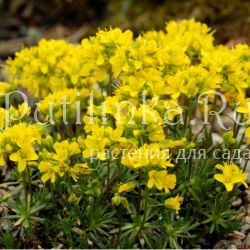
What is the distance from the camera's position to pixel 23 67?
397 cm

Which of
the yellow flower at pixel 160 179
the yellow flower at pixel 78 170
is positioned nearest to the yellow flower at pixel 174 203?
the yellow flower at pixel 160 179

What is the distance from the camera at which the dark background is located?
235 inches

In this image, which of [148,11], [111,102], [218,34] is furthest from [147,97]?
[148,11]

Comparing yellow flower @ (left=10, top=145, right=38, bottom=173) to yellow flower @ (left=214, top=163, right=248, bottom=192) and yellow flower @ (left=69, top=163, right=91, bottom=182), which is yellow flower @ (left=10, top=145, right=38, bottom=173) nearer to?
yellow flower @ (left=69, top=163, right=91, bottom=182)

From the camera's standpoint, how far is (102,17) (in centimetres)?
719

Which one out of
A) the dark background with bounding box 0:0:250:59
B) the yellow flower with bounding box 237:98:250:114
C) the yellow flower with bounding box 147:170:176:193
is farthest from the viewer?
the dark background with bounding box 0:0:250:59

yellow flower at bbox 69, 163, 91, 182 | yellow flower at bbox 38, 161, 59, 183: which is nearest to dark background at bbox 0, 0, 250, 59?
yellow flower at bbox 69, 163, 91, 182

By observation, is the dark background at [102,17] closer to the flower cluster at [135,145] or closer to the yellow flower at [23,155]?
the flower cluster at [135,145]

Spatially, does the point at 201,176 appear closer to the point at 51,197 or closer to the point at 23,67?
the point at 51,197

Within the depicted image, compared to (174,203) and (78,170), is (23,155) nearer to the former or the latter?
(78,170)

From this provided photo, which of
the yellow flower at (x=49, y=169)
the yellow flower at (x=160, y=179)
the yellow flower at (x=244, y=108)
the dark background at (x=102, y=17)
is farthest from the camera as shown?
the dark background at (x=102, y=17)

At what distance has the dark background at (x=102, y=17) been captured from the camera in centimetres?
597

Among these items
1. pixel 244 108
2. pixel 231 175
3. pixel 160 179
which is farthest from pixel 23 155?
pixel 244 108

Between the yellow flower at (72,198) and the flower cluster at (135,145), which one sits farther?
the yellow flower at (72,198)
